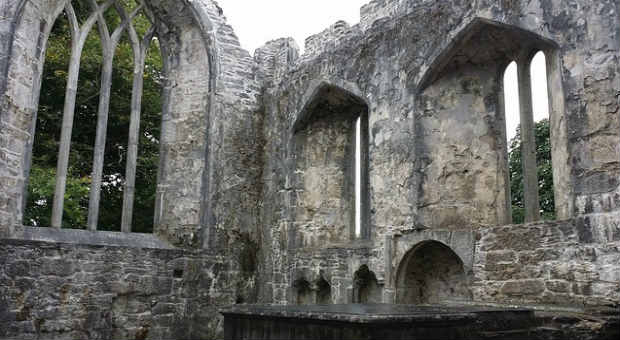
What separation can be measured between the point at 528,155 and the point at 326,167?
3.26m

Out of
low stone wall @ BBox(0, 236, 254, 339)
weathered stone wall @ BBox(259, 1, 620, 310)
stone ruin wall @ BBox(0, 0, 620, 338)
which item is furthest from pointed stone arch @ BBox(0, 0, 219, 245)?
weathered stone wall @ BBox(259, 1, 620, 310)

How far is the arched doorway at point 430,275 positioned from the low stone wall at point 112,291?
278cm

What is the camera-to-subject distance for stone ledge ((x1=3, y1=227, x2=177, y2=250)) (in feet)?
22.7

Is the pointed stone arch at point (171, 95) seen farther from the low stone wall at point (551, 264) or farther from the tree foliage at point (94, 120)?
the low stone wall at point (551, 264)

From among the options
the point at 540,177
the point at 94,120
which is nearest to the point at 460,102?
the point at 94,120

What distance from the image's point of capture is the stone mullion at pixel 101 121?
7668 millimetres

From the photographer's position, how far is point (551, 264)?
5098 millimetres

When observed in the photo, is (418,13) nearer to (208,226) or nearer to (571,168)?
(571,168)

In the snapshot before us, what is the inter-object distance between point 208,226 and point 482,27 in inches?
176

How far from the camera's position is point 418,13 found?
6.88m

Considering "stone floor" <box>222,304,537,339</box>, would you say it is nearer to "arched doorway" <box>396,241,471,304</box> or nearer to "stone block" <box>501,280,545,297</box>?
"stone block" <box>501,280,545,297</box>

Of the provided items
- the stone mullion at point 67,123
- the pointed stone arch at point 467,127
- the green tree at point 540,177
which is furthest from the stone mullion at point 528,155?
the green tree at point 540,177

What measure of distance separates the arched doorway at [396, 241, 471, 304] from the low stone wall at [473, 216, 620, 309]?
0.56 meters

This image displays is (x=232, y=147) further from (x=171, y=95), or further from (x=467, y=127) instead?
(x=467, y=127)
